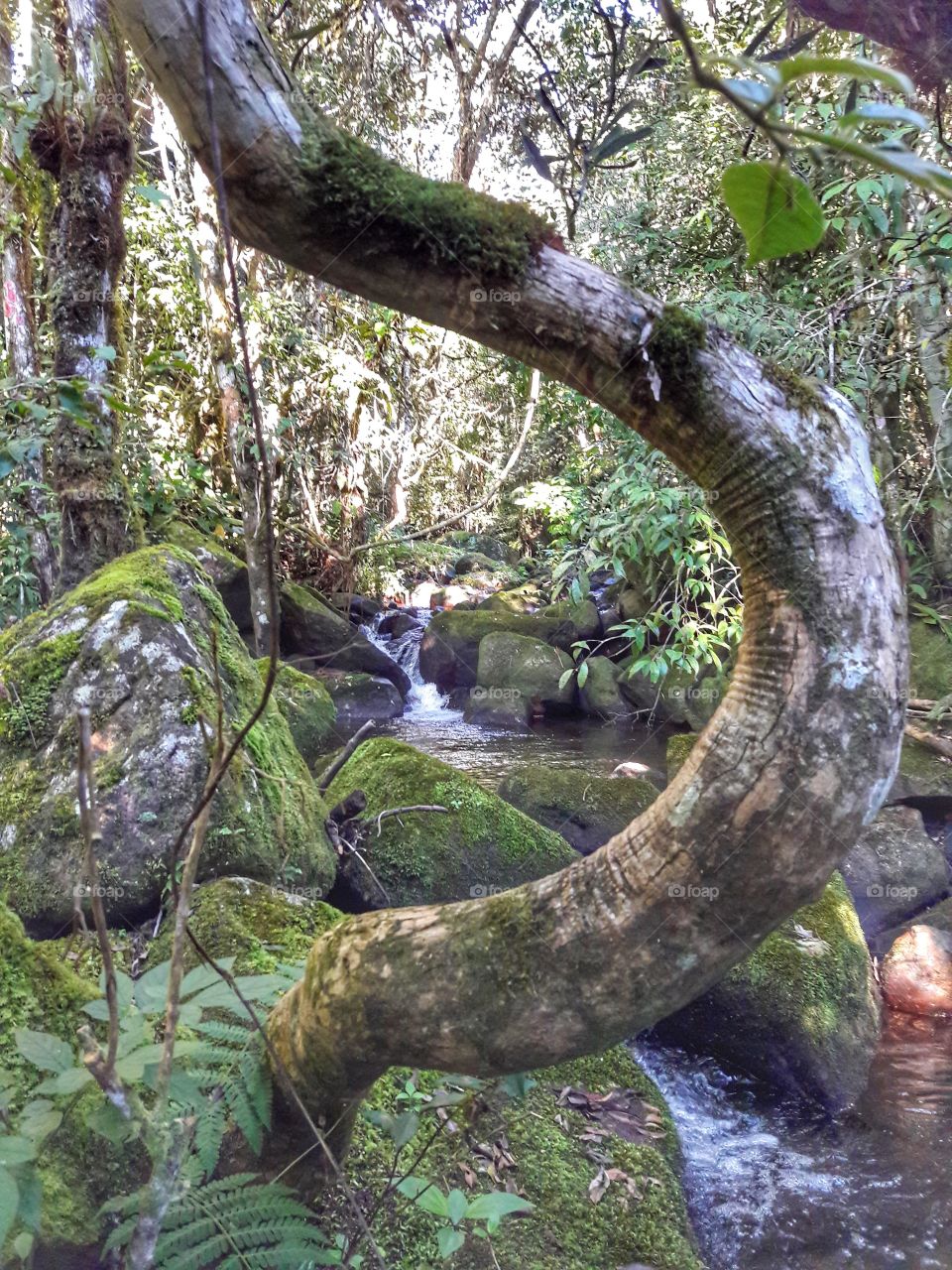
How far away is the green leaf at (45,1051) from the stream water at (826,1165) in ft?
6.35

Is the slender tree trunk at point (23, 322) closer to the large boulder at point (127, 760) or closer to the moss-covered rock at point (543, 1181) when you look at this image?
the large boulder at point (127, 760)

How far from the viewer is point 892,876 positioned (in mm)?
5512

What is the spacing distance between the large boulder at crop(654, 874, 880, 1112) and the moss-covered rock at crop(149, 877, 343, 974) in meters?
2.00

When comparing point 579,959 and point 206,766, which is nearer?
point 579,959

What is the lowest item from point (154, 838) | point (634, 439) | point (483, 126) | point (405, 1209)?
point (405, 1209)

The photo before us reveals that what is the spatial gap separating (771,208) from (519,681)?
31.8 feet

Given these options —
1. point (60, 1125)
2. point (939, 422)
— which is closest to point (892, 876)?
point (939, 422)

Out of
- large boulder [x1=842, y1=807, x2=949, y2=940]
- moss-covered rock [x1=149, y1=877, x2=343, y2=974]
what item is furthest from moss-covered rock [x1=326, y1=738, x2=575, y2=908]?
large boulder [x1=842, y1=807, x2=949, y2=940]

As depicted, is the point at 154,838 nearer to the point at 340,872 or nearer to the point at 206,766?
the point at 206,766

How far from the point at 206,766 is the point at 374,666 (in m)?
7.27

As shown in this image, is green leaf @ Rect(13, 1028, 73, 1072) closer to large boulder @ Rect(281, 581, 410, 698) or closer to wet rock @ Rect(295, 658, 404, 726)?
large boulder @ Rect(281, 581, 410, 698)

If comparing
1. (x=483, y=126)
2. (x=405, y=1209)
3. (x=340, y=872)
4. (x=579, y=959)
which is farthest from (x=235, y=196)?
(x=483, y=126)

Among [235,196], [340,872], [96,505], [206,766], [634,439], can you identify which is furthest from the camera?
[634,439]

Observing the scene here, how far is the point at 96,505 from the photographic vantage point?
452 cm
